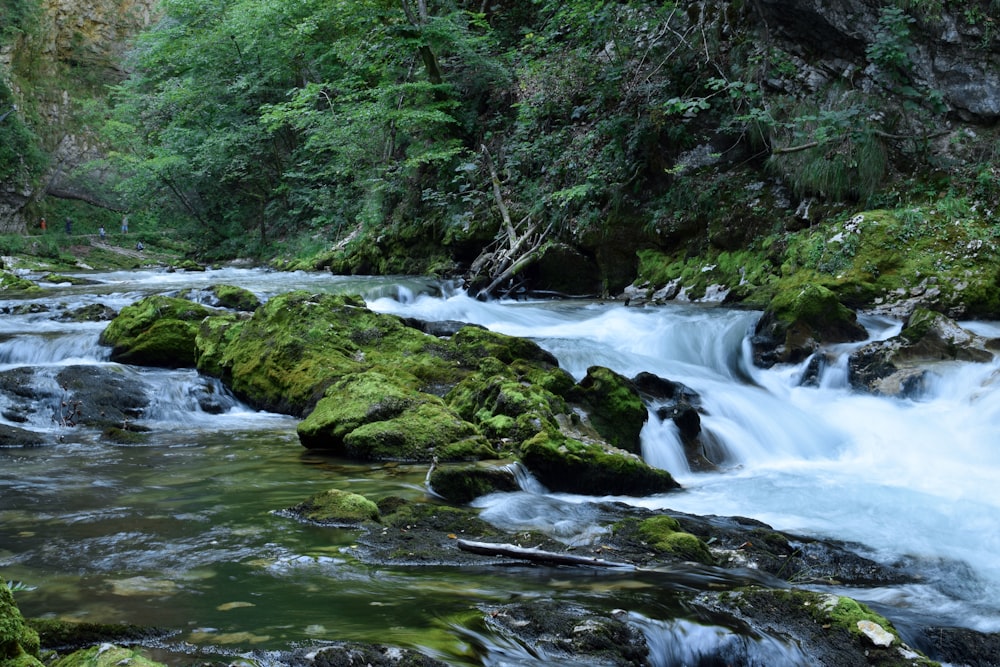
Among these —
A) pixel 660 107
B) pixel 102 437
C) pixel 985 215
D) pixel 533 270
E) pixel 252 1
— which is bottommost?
pixel 102 437

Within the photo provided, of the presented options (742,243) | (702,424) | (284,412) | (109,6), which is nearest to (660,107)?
(742,243)

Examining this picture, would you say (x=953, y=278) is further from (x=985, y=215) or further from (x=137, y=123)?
(x=137, y=123)

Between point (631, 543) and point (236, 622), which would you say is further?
point (631, 543)

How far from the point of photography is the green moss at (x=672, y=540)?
13.8 ft

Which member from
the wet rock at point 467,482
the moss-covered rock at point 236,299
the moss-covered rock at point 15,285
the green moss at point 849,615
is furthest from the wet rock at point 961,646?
the moss-covered rock at point 15,285

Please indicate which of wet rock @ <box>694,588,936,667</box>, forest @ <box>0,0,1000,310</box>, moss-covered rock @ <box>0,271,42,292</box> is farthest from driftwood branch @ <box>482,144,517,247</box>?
wet rock @ <box>694,588,936,667</box>

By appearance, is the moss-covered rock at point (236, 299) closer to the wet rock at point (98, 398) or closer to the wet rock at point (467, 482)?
the wet rock at point (98, 398)

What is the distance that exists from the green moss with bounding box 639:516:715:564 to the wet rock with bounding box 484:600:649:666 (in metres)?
1.05

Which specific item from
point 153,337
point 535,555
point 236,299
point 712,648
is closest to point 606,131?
point 236,299

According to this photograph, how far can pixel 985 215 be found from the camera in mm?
11117

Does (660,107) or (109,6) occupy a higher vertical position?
(109,6)

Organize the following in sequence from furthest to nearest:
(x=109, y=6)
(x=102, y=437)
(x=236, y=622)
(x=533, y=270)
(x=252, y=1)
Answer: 1. (x=109, y=6)
2. (x=252, y=1)
3. (x=533, y=270)
4. (x=102, y=437)
5. (x=236, y=622)

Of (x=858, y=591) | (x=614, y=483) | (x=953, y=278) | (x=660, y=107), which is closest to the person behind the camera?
(x=858, y=591)

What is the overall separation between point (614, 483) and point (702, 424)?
2202mm
